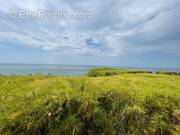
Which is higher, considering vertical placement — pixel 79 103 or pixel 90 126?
pixel 79 103

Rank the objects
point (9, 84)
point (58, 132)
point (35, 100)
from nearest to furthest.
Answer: point (58, 132)
point (35, 100)
point (9, 84)

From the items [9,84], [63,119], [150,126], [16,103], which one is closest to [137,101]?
[150,126]

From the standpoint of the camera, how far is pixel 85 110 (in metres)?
2.70

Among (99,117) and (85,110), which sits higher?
(85,110)

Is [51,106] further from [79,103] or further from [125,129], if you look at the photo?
[125,129]

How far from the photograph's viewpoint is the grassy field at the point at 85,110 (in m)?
2.53

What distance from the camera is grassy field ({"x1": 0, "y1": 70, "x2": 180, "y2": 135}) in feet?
8.30

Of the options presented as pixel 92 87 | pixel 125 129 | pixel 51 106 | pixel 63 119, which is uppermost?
pixel 92 87

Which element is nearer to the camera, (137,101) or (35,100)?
(35,100)

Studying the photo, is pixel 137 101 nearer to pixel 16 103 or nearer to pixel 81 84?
pixel 81 84

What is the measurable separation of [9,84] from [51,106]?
1.41 m

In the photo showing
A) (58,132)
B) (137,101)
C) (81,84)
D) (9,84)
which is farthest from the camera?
(9,84)

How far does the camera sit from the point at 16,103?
271 centimetres

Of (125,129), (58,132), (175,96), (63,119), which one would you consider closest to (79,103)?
(63,119)
